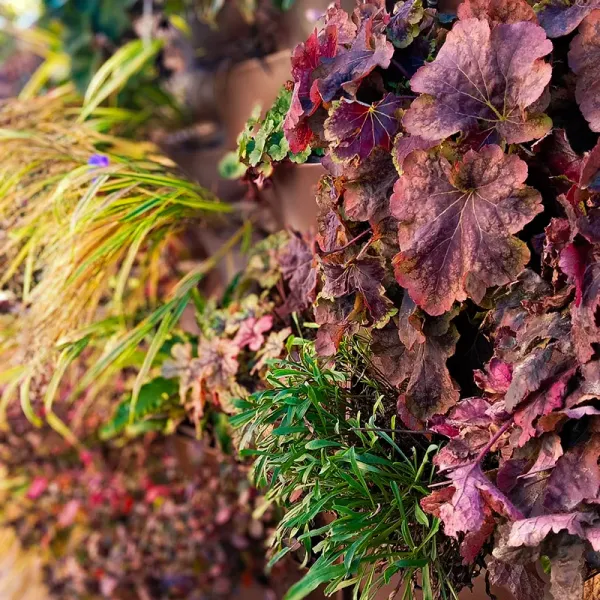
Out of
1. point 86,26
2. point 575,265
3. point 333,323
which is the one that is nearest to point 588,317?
point 575,265

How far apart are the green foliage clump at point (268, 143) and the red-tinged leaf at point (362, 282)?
16cm

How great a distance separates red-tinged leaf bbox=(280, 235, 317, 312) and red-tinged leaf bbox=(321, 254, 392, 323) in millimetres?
131

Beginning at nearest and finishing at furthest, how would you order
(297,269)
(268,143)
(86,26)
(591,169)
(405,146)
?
(591,169), (405,146), (268,143), (297,269), (86,26)

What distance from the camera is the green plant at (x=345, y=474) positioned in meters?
0.61

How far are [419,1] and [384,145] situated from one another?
0.15 metres

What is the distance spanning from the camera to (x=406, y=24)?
0.65 metres

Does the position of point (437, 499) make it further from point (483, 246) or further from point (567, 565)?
point (483, 246)

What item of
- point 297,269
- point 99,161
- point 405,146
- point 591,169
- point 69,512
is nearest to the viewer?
point 591,169

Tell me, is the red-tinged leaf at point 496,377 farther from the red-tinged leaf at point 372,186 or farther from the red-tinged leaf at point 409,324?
the red-tinged leaf at point 372,186

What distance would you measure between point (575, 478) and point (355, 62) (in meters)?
0.45

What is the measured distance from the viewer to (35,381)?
3.27 feet

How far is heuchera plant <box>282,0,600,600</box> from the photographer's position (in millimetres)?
539

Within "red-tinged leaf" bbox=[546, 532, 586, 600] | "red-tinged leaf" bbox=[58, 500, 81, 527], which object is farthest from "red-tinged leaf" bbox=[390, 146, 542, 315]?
"red-tinged leaf" bbox=[58, 500, 81, 527]

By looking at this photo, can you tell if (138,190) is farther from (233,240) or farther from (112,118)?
(112,118)
